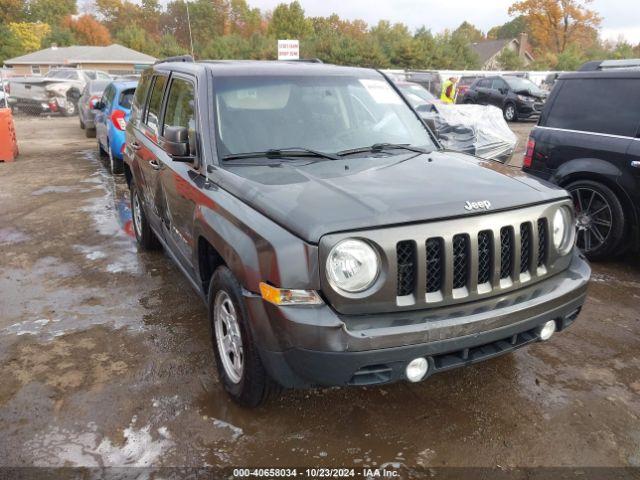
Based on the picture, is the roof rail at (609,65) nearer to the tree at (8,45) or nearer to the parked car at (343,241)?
the parked car at (343,241)

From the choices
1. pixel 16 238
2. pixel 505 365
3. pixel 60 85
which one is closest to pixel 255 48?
pixel 60 85

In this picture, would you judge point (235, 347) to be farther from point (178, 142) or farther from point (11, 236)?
point (11, 236)

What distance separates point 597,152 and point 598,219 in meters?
0.67

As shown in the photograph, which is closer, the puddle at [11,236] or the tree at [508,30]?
the puddle at [11,236]

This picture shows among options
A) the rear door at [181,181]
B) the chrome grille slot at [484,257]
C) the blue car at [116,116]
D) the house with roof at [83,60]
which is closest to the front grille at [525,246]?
the chrome grille slot at [484,257]

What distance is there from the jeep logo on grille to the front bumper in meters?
0.46

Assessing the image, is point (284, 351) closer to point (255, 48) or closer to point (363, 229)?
point (363, 229)

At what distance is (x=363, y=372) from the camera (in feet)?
7.93

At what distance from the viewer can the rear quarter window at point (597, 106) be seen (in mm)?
5070

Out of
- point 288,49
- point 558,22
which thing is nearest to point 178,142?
point 288,49

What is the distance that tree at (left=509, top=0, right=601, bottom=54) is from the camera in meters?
59.7

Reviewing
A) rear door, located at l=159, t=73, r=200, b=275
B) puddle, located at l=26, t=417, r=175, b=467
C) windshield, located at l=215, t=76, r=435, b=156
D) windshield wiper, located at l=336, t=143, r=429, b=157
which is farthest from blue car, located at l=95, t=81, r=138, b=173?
puddle, located at l=26, t=417, r=175, b=467

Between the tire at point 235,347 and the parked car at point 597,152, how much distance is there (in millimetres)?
3989

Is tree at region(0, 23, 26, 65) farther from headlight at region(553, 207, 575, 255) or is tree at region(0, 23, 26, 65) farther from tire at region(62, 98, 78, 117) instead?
headlight at region(553, 207, 575, 255)
